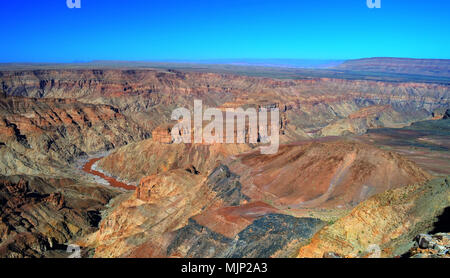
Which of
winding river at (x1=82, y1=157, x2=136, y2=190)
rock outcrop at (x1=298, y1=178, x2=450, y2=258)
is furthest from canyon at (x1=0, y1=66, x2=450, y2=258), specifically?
winding river at (x1=82, y1=157, x2=136, y2=190)

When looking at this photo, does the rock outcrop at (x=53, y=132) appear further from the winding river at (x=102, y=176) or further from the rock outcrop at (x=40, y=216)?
the rock outcrop at (x=40, y=216)

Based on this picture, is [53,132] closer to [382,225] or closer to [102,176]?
[102,176]

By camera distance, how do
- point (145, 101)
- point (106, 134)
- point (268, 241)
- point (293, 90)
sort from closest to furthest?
point (268, 241) < point (106, 134) < point (145, 101) < point (293, 90)

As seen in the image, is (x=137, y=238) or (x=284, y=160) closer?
(x=137, y=238)

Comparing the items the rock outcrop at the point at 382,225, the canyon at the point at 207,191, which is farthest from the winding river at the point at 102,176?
the rock outcrop at the point at 382,225

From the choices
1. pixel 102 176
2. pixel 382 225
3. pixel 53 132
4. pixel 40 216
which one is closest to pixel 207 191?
pixel 40 216

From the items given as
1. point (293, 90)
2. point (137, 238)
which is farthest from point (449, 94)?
point (137, 238)

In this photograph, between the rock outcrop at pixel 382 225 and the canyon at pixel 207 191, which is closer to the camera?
the rock outcrop at pixel 382 225

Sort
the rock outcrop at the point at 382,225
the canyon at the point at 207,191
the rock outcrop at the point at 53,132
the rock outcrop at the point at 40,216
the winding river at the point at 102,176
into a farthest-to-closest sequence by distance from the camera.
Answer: the rock outcrop at the point at 53,132 → the winding river at the point at 102,176 → the rock outcrop at the point at 40,216 → the canyon at the point at 207,191 → the rock outcrop at the point at 382,225
